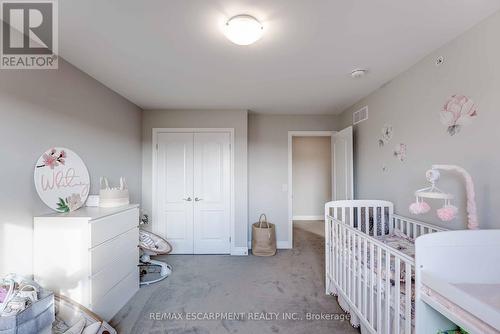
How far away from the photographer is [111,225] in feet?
6.54

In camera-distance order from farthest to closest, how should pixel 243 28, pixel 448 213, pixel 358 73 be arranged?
pixel 358 73 → pixel 243 28 → pixel 448 213

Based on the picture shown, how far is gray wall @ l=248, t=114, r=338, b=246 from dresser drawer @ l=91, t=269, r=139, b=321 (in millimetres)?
1984

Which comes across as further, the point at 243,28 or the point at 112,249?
the point at 112,249

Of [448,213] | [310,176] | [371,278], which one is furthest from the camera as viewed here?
[310,176]

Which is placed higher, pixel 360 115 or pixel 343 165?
pixel 360 115

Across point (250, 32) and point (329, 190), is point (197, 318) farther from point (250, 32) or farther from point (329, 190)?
point (329, 190)

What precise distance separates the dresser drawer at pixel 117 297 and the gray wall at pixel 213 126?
1.37 metres

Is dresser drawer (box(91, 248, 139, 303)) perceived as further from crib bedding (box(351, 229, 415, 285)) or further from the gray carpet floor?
crib bedding (box(351, 229, 415, 285))

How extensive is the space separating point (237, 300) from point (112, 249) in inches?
51.8

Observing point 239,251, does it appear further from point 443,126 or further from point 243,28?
point 243,28

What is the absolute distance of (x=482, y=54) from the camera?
1496 mm

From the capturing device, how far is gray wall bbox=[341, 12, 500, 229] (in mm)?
1448

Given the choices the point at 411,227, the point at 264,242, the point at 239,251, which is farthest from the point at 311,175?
the point at 411,227

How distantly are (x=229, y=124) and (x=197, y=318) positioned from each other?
2.60m
